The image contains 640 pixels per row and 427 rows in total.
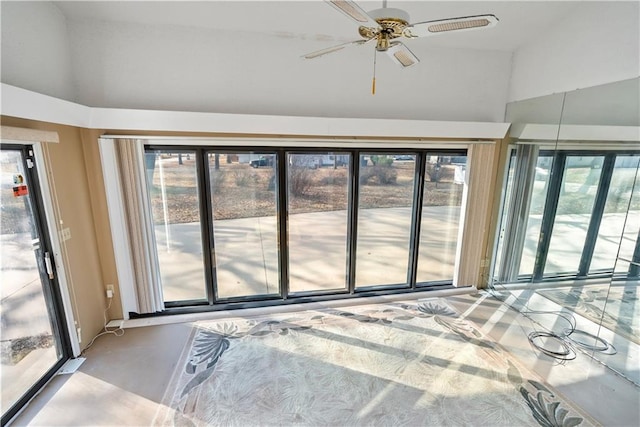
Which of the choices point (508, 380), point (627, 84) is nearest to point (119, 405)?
point (508, 380)

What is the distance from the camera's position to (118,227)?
3275mm

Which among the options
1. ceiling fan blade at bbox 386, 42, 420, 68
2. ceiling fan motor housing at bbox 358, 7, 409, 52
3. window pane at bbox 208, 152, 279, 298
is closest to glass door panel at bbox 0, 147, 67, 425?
window pane at bbox 208, 152, 279, 298

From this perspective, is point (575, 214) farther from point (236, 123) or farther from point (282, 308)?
point (236, 123)

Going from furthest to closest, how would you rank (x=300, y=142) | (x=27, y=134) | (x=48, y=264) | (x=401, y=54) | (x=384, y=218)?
1. (x=384, y=218)
2. (x=300, y=142)
3. (x=48, y=264)
4. (x=27, y=134)
5. (x=401, y=54)

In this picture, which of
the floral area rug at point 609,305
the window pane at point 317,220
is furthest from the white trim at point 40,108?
the floral area rug at point 609,305

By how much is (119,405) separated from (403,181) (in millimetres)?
3802

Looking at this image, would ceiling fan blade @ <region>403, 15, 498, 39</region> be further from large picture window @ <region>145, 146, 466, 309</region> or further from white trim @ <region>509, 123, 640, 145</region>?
white trim @ <region>509, 123, 640, 145</region>

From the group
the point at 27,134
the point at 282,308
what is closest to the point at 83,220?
the point at 27,134

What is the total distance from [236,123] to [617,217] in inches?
156

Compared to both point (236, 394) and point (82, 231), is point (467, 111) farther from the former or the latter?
point (82, 231)

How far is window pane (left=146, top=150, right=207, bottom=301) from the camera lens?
3.36 meters

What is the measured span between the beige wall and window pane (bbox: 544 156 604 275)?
5.16 meters

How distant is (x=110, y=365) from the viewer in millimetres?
2855

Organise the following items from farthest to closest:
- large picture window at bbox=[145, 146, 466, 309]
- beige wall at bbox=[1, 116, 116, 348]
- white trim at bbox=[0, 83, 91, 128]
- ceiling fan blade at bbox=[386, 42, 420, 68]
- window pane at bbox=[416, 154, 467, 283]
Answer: window pane at bbox=[416, 154, 467, 283] < large picture window at bbox=[145, 146, 466, 309] < beige wall at bbox=[1, 116, 116, 348] < white trim at bbox=[0, 83, 91, 128] < ceiling fan blade at bbox=[386, 42, 420, 68]
